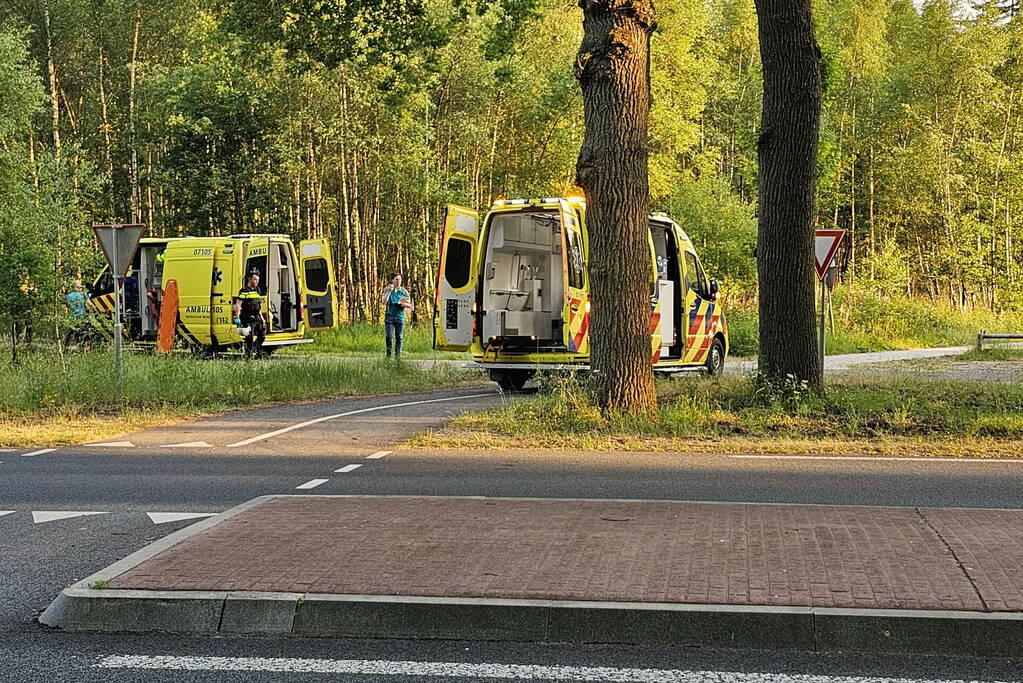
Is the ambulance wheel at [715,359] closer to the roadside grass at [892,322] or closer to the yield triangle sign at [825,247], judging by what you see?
the yield triangle sign at [825,247]

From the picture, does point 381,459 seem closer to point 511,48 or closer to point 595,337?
point 595,337

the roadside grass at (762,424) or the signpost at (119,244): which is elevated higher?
the signpost at (119,244)

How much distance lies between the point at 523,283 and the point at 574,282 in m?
1.82

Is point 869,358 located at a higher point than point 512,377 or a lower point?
lower

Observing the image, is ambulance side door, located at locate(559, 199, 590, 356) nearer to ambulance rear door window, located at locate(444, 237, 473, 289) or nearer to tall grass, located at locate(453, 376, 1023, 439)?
ambulance rear door window, located at locate(444, 237, 473, 289)

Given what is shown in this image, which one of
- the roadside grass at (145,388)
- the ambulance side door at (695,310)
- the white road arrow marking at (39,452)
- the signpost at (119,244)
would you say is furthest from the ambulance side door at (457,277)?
the white road arrow marking at (39,452)

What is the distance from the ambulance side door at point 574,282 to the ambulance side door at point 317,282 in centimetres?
1200

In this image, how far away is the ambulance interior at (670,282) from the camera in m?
20.3

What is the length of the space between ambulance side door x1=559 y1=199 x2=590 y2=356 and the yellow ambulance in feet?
0.05

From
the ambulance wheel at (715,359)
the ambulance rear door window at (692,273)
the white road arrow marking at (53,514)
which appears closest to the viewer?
the white road arrow marking at (53,514)

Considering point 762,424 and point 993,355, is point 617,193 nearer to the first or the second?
point 762,424

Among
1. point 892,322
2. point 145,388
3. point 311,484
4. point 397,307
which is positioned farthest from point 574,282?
point 892,322

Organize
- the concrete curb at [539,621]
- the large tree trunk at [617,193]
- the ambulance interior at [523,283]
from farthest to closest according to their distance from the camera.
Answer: the ambulance interior at [523,283] < the large tree trunk at [617,193] < the concrete curb at [539,621]

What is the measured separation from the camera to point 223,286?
27.4m
